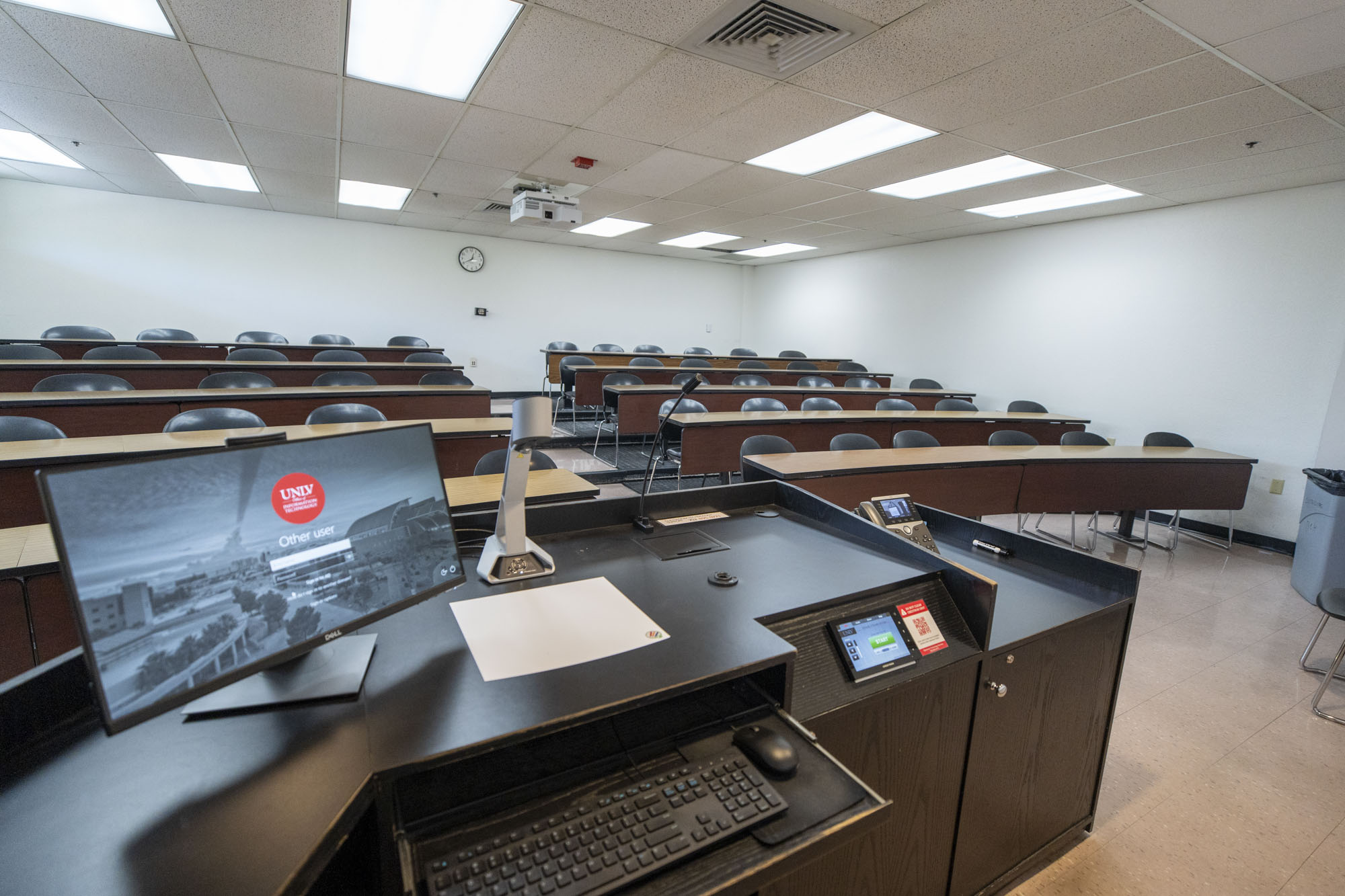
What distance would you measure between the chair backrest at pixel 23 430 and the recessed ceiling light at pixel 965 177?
5.51 meters

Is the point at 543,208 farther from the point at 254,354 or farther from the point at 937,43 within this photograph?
the point at 937,43

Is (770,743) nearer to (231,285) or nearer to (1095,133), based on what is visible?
(1095,133)

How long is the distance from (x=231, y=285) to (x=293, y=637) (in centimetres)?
857

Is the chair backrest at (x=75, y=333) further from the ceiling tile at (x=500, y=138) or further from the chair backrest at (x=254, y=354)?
the ceiling tile at (x=500, y=138)

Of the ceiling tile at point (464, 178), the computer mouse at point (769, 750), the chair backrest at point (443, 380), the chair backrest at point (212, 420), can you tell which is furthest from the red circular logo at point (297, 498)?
the ceiling tile at point (464, 178)

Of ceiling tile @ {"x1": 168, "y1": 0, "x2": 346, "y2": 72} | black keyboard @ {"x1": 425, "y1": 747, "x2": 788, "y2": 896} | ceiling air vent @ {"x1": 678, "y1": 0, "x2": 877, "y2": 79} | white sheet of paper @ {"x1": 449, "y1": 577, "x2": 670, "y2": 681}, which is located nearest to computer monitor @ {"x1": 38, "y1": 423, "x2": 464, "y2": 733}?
white sheet of paper @ {"x1": 449, "y1": 577, "x2": 670, "y2": 681}

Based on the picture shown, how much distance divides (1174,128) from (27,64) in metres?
6.29

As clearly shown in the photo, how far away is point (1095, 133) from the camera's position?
338 cm

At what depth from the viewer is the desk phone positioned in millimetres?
1570

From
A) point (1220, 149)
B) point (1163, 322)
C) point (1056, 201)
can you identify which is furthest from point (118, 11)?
point (1163, 322)

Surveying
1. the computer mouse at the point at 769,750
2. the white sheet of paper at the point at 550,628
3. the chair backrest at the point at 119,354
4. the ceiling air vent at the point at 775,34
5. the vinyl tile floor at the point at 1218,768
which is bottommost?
the vinyl tile floor at the point at 1218,768

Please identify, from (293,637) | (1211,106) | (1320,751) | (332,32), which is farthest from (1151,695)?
(332,32)

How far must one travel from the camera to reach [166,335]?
6395 millimetres

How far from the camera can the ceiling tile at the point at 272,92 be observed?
2.97 m
